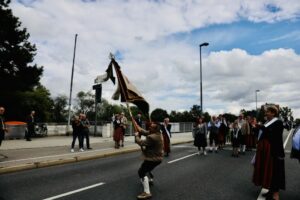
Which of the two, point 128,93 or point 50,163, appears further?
point 50,163

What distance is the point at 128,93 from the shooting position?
688 cm

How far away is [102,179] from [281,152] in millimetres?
4482

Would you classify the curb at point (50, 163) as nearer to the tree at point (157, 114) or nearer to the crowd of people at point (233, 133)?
the crowd of people at point (233, 133)

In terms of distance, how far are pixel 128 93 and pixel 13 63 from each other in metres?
29.1

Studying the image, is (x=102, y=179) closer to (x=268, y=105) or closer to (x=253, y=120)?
(x=268, y=105)

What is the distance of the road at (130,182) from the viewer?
264 inches

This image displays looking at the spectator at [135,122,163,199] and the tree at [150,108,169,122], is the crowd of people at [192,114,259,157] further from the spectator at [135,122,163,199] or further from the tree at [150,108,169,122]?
the spectator at [135,122,163,199]

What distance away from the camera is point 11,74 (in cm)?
3219

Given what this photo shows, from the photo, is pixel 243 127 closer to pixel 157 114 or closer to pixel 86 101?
pixel 157 114

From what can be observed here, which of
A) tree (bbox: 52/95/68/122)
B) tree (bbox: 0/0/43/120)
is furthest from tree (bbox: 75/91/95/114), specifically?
tree (bbox: 0/0/43/120)

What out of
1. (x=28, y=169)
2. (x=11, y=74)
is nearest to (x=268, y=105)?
(x=28, y=169)

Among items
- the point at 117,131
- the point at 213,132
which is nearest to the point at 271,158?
the point at 213,132

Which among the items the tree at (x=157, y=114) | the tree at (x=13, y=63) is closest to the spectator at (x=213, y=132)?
the tree at (x=157, y=114)

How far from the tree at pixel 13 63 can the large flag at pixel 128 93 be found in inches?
1068
